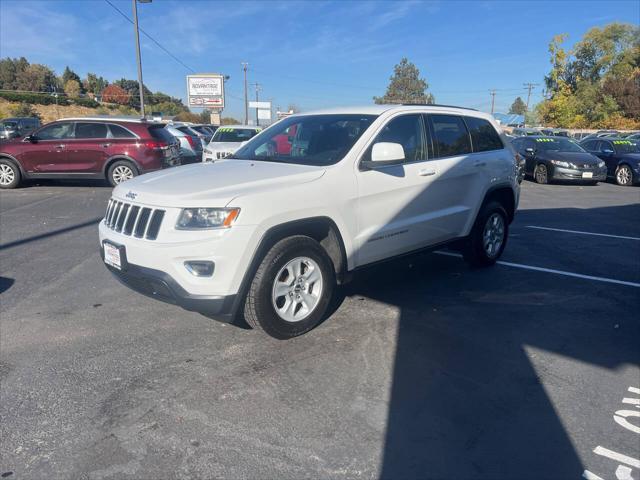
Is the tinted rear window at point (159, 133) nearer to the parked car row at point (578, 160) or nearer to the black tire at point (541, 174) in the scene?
the parked car row at point (578, 160)

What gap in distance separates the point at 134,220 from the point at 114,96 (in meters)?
82.0

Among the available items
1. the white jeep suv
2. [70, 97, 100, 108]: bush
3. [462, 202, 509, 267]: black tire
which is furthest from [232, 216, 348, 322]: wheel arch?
[70, 97, 100, 108]: bush

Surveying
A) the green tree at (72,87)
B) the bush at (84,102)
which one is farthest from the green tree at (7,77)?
the bush at (84,102)

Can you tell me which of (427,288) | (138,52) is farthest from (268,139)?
(138,52)

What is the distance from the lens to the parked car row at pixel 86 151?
11898 mm

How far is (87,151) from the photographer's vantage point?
11977 millimetres

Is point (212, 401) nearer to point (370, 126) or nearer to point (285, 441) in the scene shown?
point (285, 441)

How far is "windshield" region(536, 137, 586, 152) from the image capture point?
53.5ft

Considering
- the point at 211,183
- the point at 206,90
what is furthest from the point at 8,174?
the point at 206,90

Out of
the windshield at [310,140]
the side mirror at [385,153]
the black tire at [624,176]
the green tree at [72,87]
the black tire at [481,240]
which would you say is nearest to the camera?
the side mirror at [385,153]

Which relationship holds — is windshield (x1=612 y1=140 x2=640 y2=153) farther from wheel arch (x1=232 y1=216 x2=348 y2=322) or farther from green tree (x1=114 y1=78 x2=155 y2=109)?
green tree (x1=114 y1=78 x2=155 y2=109)

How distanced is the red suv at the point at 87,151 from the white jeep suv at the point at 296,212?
25.1 ft

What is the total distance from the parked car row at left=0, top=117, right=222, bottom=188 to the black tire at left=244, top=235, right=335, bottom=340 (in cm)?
904

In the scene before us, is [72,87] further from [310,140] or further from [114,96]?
[310,140]
